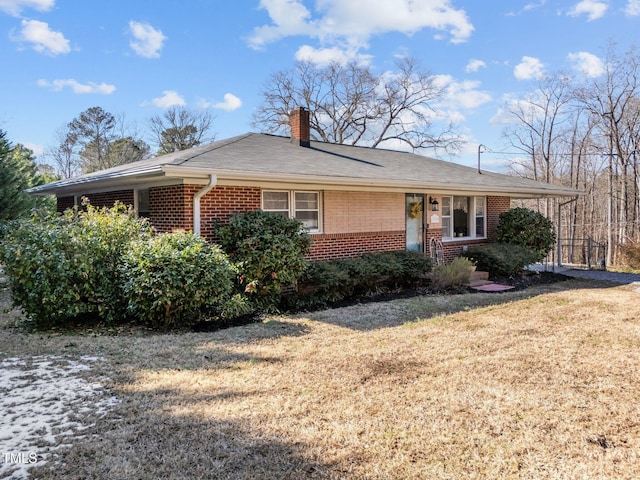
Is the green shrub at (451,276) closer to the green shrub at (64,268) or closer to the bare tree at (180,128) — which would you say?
the green shrub at (64,268)

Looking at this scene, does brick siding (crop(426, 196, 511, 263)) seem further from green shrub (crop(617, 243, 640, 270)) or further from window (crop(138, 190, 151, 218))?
window (crop(138, 190, 151, 218))

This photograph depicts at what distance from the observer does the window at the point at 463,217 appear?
520 inches

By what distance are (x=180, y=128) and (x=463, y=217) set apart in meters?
27.7

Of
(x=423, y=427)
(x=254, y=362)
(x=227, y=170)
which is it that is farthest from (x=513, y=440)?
(x=227, y=170)

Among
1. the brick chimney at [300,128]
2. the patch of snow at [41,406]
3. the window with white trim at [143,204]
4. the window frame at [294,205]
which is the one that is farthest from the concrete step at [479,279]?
the patch of snow at [41,406]

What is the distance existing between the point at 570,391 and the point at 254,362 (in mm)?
3160

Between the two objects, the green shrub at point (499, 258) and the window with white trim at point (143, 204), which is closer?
the window with white trim at point (143, 204)

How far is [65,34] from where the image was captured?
19.5 m

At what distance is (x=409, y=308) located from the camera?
8.21m

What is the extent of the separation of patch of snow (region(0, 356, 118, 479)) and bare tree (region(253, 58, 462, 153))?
27672 millimetres

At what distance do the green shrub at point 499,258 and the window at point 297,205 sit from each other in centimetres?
498

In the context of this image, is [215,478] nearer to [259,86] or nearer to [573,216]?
[573,216]

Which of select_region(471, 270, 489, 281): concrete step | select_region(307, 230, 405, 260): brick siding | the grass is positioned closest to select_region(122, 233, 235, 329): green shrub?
the grass

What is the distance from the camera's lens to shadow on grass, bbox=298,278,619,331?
7195 millimetres
